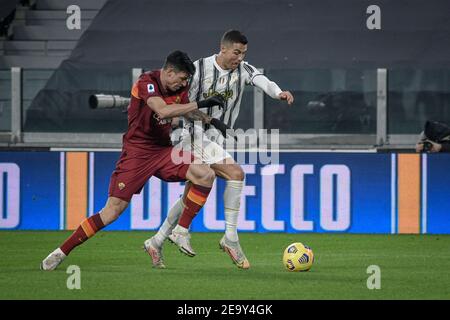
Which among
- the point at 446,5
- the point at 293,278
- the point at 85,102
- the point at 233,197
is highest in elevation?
the point at 446,5

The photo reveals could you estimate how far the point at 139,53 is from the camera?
18719mm

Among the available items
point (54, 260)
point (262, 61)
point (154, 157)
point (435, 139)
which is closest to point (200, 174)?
point (154, 157)

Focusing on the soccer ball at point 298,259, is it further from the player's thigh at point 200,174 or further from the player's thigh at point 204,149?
the player's thigh at point 204,149

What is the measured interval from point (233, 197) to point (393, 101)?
583 cm

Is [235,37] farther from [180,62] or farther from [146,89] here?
[146,89]

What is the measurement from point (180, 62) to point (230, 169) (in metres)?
1.22

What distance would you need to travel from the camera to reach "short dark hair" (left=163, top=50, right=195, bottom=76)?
9266 millimetres

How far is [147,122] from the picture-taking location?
31.5 feet

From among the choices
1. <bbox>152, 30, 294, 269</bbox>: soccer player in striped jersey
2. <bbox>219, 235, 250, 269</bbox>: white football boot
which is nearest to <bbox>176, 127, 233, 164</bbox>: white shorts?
<bbox>152, 30, 294, 269</bbox>: soccer player in striped jersey

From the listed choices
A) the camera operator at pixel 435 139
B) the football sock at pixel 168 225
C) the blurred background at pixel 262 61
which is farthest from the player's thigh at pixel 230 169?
the blurred background at pixel 262 61

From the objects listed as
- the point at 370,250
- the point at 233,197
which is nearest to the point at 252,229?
the point at 370,250

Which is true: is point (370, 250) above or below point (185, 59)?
below

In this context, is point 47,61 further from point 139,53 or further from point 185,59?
point 185,59

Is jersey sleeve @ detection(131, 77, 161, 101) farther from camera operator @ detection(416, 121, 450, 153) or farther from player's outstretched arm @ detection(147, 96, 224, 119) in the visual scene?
camera operator @ detection(416, 121, 450, 153)
